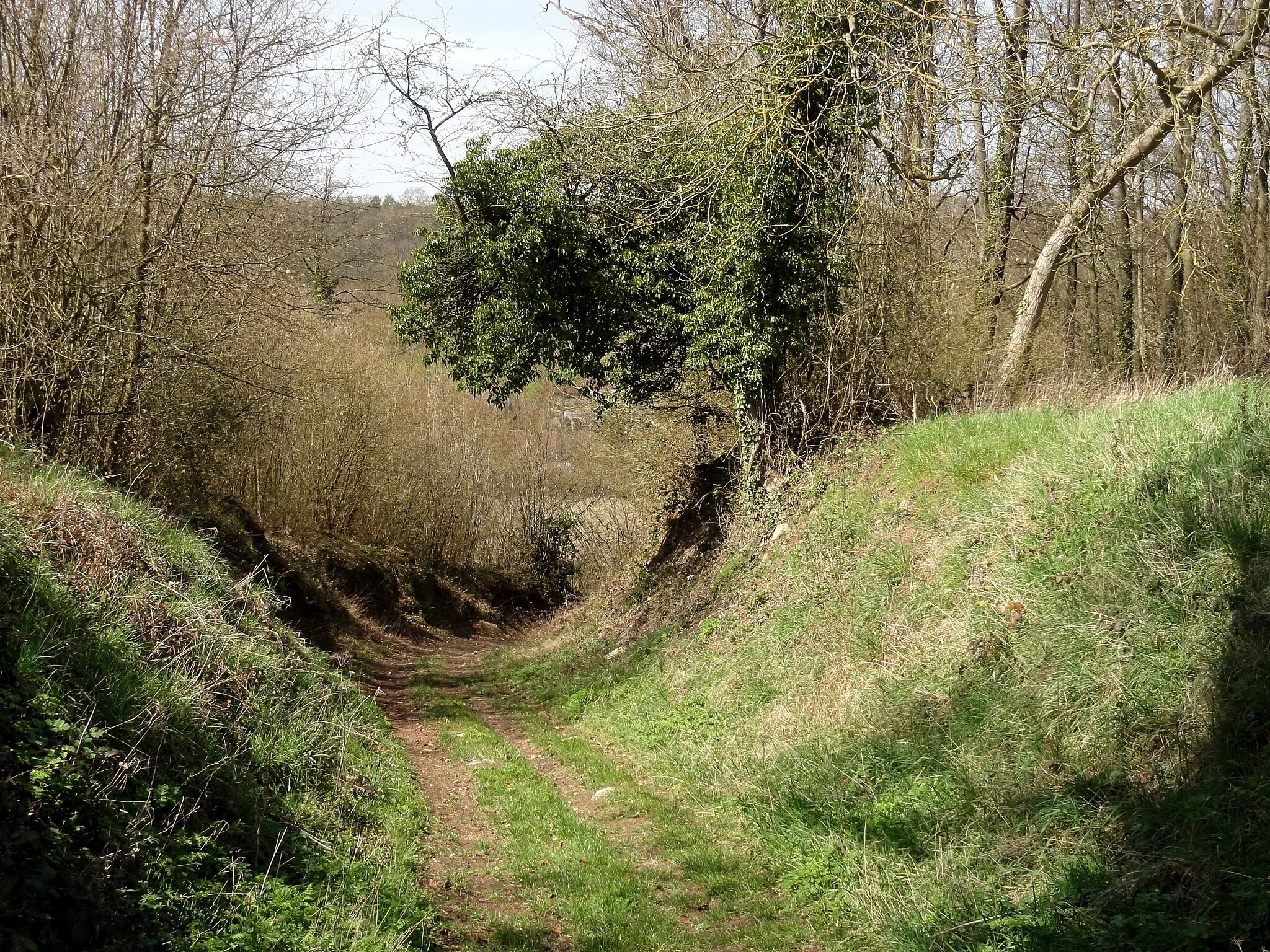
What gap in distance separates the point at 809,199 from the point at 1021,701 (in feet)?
28.8

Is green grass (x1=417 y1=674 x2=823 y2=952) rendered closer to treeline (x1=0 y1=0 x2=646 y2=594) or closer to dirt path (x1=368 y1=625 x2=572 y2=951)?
dirt path (x1=368 y1=625 x2=572 y2=951)

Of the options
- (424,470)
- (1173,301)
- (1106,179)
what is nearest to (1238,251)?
(1173,301)

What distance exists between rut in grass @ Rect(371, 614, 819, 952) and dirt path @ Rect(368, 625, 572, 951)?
0.01 meters

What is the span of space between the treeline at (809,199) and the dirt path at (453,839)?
6333mm

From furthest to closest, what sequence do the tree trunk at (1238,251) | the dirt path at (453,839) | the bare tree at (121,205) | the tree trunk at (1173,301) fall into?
the tree trunk at (1238,251)
the tree trunk at (1173,301)
the bare tree at (121,205)
the dirt path at (453,839)

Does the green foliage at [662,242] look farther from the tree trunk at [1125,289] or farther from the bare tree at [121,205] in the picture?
the tree trunk at [1125,289]

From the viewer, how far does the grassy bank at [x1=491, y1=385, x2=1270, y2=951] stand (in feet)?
15.0

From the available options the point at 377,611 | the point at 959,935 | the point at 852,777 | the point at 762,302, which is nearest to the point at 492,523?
the point at 377,611

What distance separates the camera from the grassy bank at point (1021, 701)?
15.0 feet

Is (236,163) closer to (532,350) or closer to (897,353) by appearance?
(532,350)

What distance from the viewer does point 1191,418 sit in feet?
23.7

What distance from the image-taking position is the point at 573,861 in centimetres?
657

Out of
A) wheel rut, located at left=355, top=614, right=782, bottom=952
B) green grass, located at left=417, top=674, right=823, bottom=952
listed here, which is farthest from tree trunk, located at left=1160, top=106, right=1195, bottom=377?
green grass, located at left=417, top=674, right=823, bottom=952

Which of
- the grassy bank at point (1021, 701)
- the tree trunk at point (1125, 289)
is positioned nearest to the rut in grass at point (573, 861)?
the grassy bank at point (1021, 701)
